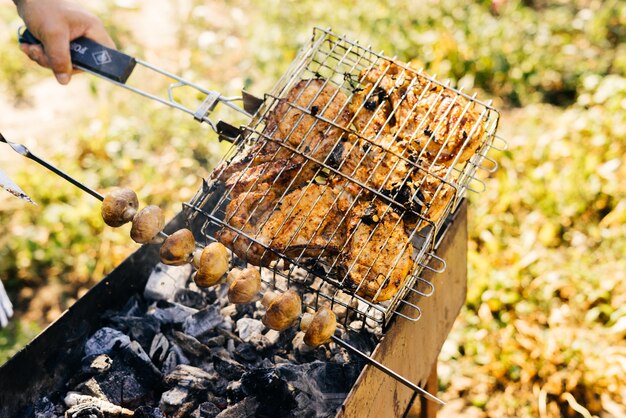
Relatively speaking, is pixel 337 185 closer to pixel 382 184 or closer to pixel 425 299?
pixel 382 184

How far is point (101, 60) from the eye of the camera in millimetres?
3121

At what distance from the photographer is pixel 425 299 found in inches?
108

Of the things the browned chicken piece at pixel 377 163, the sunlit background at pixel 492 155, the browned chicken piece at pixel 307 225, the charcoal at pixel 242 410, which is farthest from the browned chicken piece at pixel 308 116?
the sunlit background at pixel 492 155

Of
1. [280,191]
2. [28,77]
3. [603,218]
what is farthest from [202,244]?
[28,77]

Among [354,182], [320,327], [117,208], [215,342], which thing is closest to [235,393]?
[215,342]

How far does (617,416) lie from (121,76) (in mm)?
3578

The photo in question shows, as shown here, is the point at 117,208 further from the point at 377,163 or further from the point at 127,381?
the point at 377,163

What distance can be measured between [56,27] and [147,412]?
196cm

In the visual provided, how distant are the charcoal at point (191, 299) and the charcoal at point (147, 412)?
0.68 m

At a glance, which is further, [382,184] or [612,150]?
[612,150]

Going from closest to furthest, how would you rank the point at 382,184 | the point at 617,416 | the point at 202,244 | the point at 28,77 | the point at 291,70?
the point at 382,184 < the point at 202,244 < the point at 291,70 < the point at 617,416 < the point at 28,77

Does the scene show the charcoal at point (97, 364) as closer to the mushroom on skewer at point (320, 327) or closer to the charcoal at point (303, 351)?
the charcoal at point (303, 351)

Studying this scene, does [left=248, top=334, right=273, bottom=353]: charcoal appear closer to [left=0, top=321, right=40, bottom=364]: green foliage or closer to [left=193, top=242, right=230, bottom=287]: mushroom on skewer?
[left=193, top=242, right=230, bottom=287]: mushroom on skewer

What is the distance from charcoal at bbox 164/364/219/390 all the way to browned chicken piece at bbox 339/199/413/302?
792 millimetres
